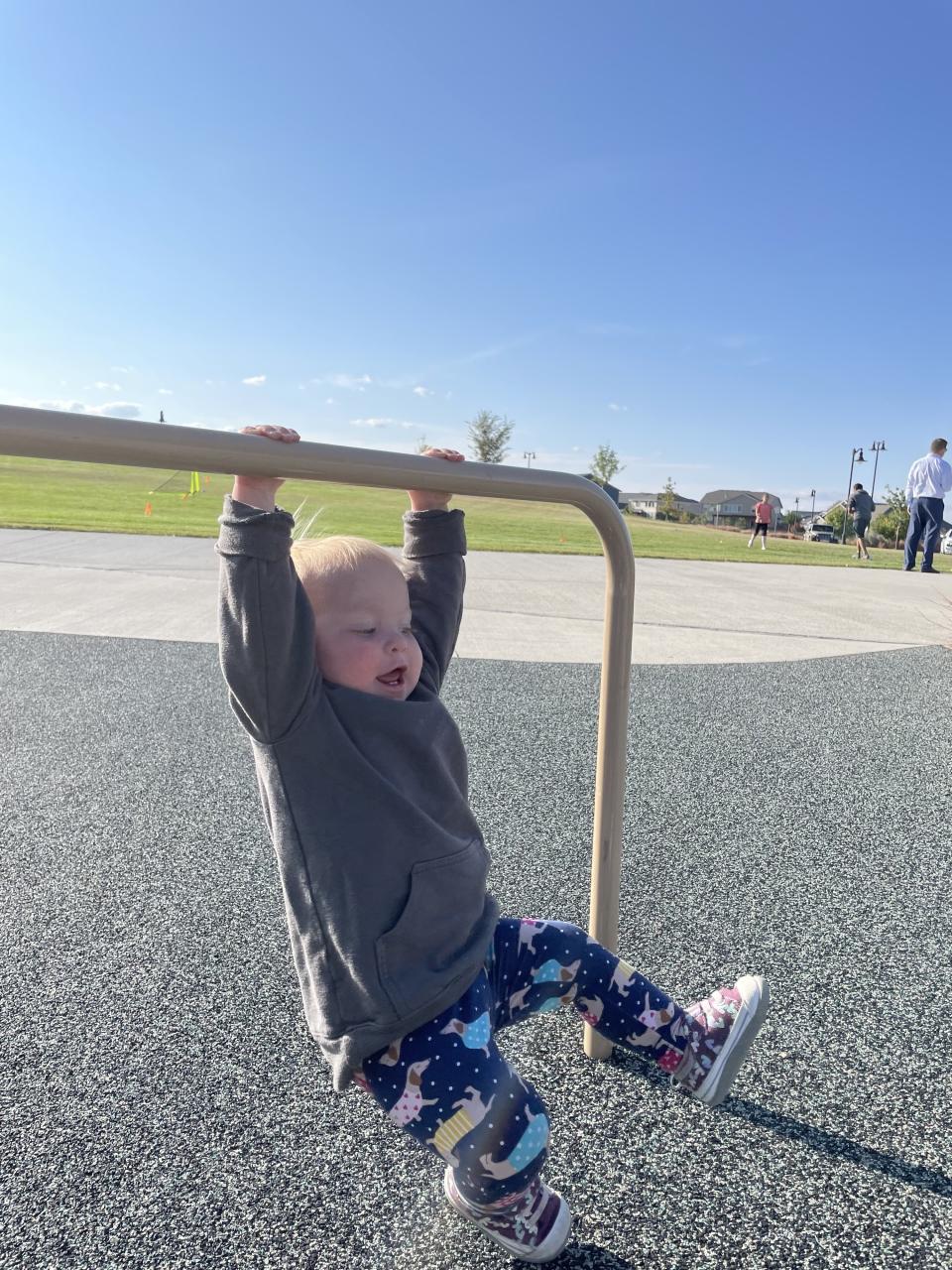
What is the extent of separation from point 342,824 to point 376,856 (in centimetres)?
7

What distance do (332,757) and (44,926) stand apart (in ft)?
4.78

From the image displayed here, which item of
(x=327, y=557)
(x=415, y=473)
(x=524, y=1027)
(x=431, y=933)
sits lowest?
(x=524, y=1027)

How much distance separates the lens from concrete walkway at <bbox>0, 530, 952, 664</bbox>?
6277 millimetres

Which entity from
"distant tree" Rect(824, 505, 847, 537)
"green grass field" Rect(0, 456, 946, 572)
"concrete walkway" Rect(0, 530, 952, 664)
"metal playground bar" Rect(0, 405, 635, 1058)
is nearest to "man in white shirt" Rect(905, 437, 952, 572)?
"concrete walkway" Rect(0, 530, 952, 664)

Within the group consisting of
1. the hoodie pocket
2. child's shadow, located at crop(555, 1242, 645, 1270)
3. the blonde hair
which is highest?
the blonde hair

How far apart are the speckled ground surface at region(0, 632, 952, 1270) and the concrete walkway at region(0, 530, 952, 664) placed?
7.53 ft

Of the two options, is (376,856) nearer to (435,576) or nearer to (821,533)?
(435,576)

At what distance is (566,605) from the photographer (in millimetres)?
8227

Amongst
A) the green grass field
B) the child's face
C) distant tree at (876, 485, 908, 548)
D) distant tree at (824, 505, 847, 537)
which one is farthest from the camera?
distant tree at (824, 505, 847, 537)

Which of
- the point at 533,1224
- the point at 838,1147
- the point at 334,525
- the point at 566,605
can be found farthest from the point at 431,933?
the point at 334,525

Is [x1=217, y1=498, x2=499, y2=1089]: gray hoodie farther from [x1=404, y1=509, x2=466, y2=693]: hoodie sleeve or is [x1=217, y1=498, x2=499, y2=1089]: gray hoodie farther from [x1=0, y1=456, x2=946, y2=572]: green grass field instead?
[x1=0, y1=456, x2=946, y2=572]: green grass field

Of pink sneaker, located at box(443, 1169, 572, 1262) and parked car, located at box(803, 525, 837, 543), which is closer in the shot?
pink sneaker, located at box(443, 1169, 572, 1262)

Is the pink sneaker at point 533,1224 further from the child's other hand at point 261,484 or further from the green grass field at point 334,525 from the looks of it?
the green grass field at point 334,525

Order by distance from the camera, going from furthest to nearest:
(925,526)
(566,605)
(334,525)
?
(334,525) → (925,526) → (566,605)
